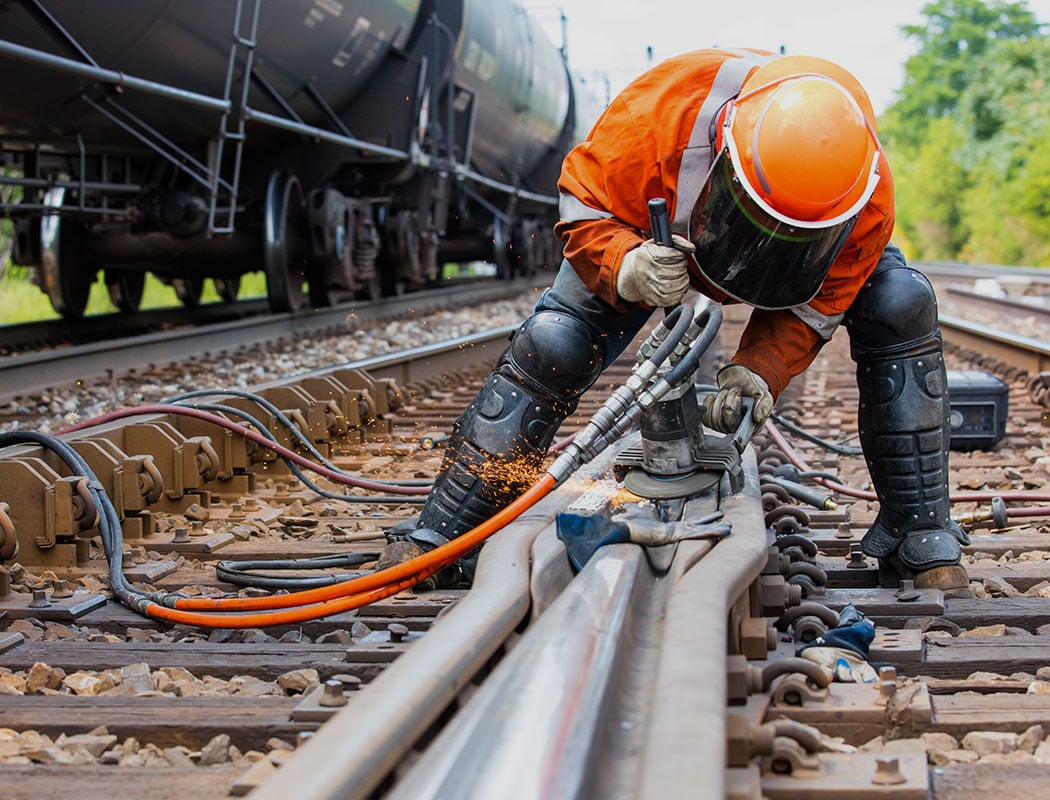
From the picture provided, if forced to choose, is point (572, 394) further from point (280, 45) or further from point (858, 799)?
point (280, 45)

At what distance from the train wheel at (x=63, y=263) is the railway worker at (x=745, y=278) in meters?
6.90

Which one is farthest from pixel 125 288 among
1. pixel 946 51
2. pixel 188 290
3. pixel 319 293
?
pixel 946 51

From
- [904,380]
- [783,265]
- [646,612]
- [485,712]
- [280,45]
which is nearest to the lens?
[485,712]

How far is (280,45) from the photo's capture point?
8508mm

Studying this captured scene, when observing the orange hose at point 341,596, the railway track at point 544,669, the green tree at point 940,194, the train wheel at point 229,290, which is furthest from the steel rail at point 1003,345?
the green tree at point 940,194

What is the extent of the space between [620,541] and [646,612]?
0.96 feet

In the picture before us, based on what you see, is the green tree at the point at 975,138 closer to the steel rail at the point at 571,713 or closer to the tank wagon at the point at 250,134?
the tank wagon at the point at 250,134

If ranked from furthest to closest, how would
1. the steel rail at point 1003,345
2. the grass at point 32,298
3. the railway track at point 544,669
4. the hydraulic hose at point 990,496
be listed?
1. the grass at point 32,298
2. the steel rail at point 1003,345
3. the hydraulic hose at point 990,496
4. the railway track at point 544,669

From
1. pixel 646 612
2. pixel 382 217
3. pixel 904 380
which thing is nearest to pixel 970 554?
pixel 904 380

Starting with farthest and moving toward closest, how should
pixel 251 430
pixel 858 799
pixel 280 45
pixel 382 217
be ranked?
pixel 382 217, pixel 280 45, pixel 251 430, pixel 858 799

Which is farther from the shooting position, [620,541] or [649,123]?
[649,123]

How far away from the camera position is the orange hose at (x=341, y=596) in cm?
264

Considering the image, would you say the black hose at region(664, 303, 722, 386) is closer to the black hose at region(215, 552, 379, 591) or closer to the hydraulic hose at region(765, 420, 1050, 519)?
the black hose at region(215, 552, 379, 591)

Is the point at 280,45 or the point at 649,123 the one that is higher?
the point at 280,45
